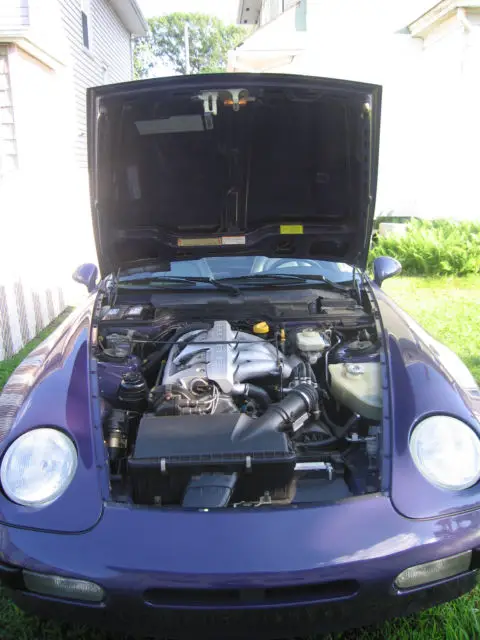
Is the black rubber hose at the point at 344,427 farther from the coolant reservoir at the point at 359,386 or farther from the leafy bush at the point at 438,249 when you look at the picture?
the leafy bush at the point at 438,249

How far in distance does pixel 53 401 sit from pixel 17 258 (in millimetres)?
3575

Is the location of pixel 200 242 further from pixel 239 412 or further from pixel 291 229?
pixel 239 412

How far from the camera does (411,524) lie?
5.47 ft

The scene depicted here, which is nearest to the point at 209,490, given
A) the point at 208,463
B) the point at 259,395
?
the point at 208,463

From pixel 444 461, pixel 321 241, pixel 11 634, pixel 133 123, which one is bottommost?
pixel 11 634

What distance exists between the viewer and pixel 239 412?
2.25 meters

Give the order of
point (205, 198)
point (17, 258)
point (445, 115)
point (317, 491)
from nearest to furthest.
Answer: point (317, 491)
point (205, 198)
point (17, 258)
point (445, 115)

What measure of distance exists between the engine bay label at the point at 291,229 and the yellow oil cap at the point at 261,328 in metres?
0.76

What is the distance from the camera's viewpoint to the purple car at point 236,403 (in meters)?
1.60

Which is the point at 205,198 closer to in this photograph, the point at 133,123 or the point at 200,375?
the point at 133,123

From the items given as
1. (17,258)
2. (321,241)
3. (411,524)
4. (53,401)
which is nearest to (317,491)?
(411,524)

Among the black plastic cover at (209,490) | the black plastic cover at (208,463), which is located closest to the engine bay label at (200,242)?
the black plastic cover at (208,463)

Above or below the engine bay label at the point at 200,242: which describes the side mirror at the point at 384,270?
below

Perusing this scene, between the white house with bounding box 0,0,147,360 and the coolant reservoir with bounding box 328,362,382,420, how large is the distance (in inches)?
141
